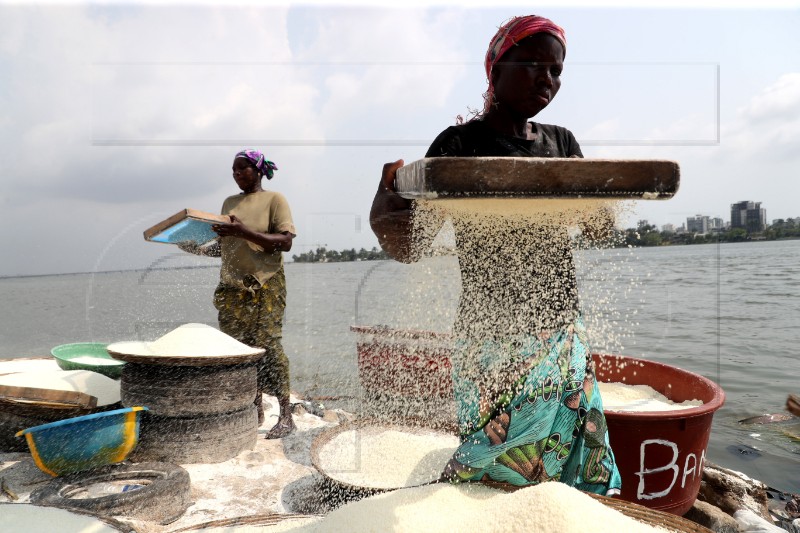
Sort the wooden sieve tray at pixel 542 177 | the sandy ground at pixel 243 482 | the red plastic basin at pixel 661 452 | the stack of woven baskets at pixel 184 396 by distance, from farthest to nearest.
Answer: the stack of woven baskets at pixel 184 396 → the sandy ground at pixel 243 482 → the red plastic basin at pixel 661 452 → the wooden sieve tray at pixel 542 177

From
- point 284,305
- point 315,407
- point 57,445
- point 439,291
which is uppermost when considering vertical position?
point 439,291

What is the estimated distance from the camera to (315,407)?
150 inches

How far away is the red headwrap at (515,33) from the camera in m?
1.32

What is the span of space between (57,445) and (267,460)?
3.31 feet

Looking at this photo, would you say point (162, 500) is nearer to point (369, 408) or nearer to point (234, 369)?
point (234, 369)

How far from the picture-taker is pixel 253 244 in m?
3.20

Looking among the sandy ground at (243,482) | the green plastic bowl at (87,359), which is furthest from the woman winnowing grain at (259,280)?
the green plastic bowl at (87,359)

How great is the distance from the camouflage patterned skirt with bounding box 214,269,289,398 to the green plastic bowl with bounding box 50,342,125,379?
723 mm

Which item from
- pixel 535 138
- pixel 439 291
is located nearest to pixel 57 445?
pixel 439 291

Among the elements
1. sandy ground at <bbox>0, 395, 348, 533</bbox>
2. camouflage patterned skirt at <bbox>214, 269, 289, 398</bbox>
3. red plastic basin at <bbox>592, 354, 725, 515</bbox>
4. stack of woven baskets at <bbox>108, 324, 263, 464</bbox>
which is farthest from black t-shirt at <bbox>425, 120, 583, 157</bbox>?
camouflage patterned skirt at <bbox>214, 269, 289, 398</bbox>

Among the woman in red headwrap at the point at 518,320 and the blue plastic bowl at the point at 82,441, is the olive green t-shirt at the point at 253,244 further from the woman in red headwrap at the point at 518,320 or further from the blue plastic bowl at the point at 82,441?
the woman in red headwrap at the point at 518,320

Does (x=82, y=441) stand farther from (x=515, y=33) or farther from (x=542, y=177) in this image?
(x=515, y=33)

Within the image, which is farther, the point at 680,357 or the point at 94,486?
the point at 680,357

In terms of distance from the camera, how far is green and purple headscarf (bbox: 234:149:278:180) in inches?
129
